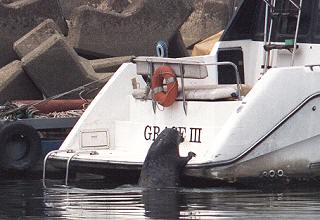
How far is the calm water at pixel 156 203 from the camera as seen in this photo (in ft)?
39.9

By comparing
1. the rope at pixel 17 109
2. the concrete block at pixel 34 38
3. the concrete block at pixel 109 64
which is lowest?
the rope at pixel 17 109

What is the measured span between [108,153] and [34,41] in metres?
5.26

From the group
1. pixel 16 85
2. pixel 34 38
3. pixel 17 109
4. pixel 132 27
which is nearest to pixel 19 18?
pixel 34 38

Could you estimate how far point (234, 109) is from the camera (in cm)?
1370

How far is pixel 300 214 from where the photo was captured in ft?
39.6

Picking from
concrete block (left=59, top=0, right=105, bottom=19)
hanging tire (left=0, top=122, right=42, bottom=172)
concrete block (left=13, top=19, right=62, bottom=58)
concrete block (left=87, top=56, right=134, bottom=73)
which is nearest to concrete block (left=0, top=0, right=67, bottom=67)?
concrete block (left=13, top=19, right=62, bottom=58)

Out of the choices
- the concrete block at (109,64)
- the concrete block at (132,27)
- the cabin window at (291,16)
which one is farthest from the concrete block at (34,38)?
the cabin window at (291,16)

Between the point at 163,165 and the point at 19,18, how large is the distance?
7.95 metres

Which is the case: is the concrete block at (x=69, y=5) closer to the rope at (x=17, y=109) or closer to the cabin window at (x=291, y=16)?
the rope at (x=17, y=109)

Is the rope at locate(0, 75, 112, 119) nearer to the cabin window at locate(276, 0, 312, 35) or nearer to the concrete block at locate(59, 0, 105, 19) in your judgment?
the cabin window at locate(276, 0, 312, 35)

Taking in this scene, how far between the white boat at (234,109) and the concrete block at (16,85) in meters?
3.66

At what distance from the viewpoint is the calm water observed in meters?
12.2

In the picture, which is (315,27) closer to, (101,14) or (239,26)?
(239,26)

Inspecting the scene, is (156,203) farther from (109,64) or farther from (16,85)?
(109,64)
